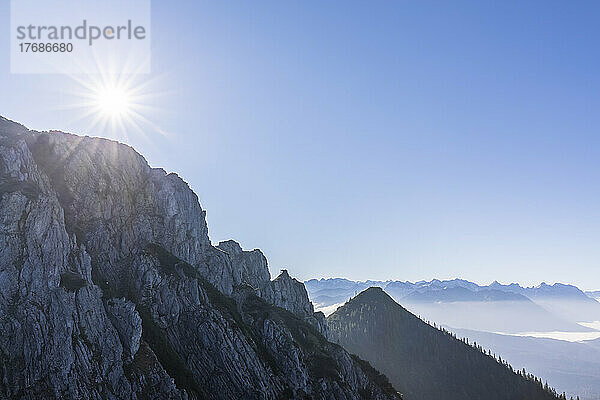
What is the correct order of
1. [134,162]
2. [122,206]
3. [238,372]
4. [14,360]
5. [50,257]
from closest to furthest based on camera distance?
1. [14,360]
2. [50,257]
3. [238,372]
4. [122,206]
5. [134,162]

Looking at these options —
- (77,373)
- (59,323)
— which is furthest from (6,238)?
(77,373)

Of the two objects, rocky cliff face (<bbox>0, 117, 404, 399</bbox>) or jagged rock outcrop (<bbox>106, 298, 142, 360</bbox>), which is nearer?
rocky cliff face (<bbox>0, 117, 404, 399</bbox>)

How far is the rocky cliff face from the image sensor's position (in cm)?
9200

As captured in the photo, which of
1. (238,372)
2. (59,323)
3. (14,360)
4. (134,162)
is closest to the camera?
(14,360)

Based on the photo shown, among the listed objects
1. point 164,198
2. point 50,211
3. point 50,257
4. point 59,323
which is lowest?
point 59,323

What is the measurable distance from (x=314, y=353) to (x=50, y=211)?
4439 inches

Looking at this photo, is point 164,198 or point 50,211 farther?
point 164,198

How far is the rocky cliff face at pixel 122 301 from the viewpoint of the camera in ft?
302

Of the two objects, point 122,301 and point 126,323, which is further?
point 122,301

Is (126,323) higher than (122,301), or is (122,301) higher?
(122,301)

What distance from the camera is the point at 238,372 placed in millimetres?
127312

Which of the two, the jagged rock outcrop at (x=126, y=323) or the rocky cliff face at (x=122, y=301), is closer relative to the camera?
the rocky cliff face at (x=122, y=301)

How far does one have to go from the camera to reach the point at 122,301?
371 ft

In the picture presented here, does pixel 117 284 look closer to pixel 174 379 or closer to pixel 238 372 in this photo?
pixel 174 379
